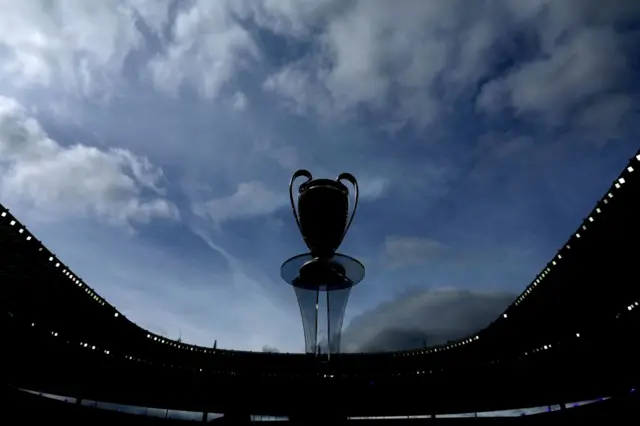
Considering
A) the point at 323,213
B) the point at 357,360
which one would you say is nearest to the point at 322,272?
the point at 323,213

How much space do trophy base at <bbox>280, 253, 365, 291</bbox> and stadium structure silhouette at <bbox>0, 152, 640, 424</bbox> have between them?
9.68 metres

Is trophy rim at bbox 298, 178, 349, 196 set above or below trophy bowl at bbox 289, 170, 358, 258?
above

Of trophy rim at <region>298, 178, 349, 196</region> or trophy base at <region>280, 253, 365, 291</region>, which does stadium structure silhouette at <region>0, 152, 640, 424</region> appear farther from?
trophy rim at <region>298, 178, 349, 196</region>

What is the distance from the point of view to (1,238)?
51.3 ft

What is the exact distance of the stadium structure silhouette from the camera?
700 inches

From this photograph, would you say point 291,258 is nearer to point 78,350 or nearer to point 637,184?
point 637,184

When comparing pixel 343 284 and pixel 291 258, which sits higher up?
pixel 291 258

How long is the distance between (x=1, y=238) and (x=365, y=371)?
27.3 metres

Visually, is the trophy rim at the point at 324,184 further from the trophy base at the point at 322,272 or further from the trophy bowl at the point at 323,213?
the trophy base at the point at 322,272

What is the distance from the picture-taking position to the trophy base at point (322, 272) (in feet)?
10.7

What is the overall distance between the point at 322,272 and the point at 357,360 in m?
34.0

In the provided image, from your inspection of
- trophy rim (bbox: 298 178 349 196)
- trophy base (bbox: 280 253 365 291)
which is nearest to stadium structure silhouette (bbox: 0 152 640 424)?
trophy base (bbox: 280 253 365 291)

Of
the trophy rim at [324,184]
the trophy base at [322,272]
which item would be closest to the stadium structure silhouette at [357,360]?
the trophy base at [322,272]

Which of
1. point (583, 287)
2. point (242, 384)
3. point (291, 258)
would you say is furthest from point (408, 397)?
point (291, 258)
